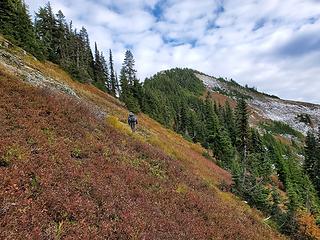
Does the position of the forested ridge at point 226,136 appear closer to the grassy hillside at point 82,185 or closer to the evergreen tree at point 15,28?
the evergreen tree at point 15,28

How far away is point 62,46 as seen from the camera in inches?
2953

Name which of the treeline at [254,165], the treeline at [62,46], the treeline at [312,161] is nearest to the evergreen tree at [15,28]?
the treeline at [62,46]

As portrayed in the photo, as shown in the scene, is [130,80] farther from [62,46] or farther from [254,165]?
[254,165]

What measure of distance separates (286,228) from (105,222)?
69.7 ft

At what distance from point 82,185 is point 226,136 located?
69.8 m

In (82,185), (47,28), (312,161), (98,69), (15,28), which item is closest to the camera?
(82,185)

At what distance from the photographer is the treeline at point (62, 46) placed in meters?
48.1

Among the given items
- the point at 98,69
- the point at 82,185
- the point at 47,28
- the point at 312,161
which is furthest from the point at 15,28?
the point at 312,161

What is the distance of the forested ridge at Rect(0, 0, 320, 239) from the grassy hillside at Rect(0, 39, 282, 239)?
34.6 feet

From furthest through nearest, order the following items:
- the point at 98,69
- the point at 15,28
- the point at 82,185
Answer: the point at 98,69
the point at 15,28
the point at 82,185

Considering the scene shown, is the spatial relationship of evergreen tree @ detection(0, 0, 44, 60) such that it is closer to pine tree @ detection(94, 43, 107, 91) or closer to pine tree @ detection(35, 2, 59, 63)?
pine tree @ detection(35, 2, 59, 63)

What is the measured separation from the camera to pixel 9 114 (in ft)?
44.3

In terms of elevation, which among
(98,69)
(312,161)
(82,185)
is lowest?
(312,161)

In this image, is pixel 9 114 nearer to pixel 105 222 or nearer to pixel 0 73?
pixel 0 73
